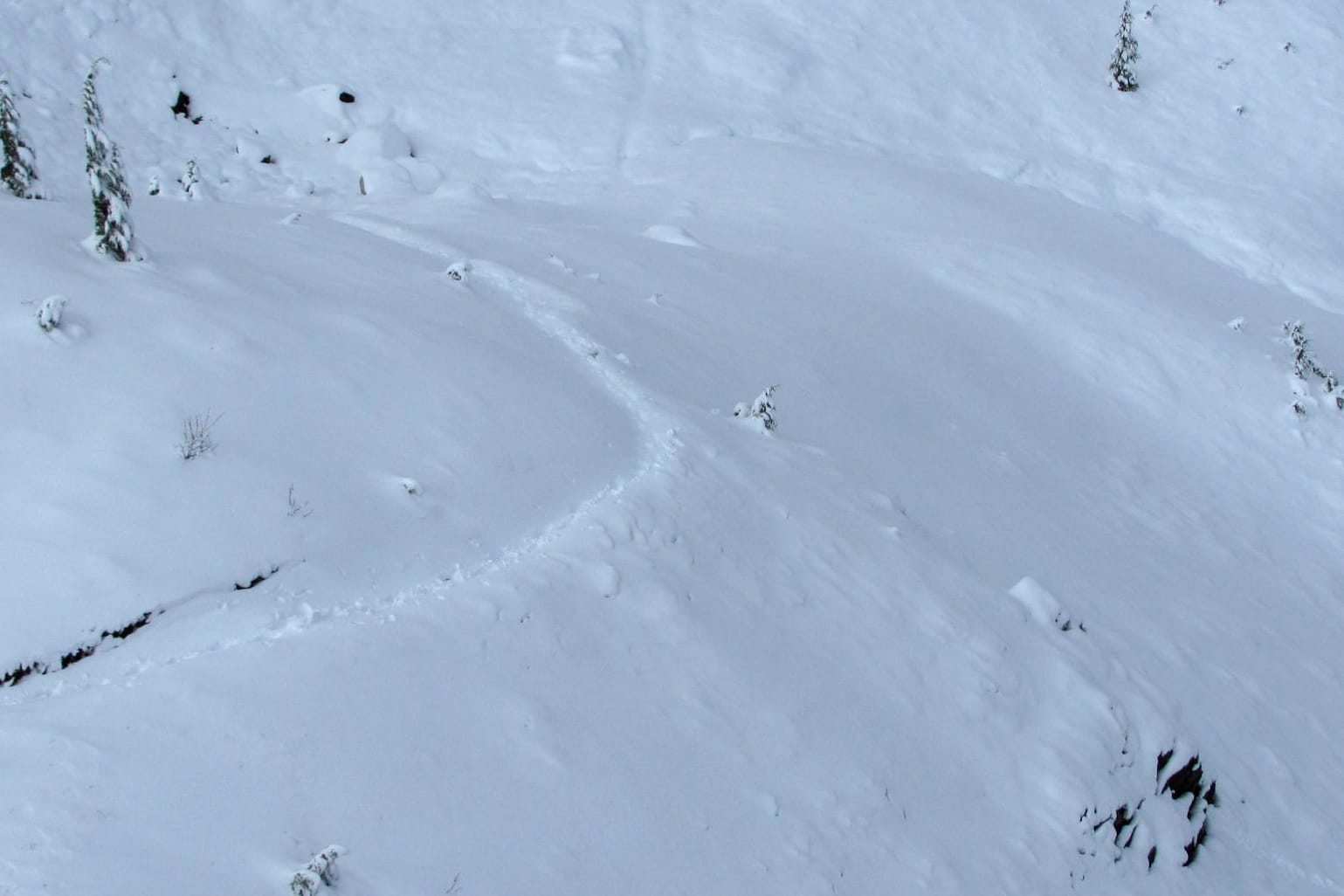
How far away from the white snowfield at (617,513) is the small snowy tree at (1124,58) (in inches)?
236

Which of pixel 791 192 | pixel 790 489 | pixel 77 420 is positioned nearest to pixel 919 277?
pixel 791 192

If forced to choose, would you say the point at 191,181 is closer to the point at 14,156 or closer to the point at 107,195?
the point at 14,156

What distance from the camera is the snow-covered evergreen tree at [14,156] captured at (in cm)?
1060

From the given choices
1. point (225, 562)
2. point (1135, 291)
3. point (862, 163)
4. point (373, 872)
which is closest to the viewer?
point (373, 872)

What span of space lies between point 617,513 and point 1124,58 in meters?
22.8

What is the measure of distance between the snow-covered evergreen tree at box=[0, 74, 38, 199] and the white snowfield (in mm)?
557

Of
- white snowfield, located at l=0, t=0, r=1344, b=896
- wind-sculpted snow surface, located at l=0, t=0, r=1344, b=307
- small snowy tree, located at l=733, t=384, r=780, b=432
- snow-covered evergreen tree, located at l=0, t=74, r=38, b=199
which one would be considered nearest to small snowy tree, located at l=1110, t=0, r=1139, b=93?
wind-sculpted snow surface, located at l=0, t=0, r=1344, b=307

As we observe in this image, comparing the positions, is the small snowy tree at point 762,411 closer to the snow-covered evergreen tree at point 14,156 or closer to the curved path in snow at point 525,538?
the curved path in snow at point 525,538

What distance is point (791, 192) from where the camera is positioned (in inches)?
798

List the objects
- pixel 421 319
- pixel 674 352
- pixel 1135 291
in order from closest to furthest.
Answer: pixel 421 319 → pixel 674 352 → pixel 1135 291

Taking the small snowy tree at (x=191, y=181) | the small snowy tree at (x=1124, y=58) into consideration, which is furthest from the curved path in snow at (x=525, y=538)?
the small snowy tree at (x=1124, y=58)

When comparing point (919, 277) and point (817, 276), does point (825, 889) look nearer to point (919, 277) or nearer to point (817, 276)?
point (817, 276)

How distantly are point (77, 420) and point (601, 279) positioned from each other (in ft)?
26.2

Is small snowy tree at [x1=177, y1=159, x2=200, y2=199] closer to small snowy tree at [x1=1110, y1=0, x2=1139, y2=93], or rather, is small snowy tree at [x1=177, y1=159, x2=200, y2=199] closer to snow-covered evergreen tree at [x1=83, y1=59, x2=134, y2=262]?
snow-covered evergreen tree at [x1=83, y1=59, x2=134, y2=262]
